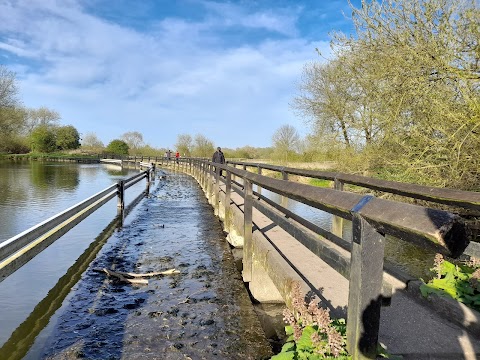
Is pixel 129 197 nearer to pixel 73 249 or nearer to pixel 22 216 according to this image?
pixel 22 216

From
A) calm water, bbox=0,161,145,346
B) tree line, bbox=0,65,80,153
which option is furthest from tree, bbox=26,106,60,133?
calm water, bbox=0,161,145,346

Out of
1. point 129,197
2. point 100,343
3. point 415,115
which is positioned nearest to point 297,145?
point 129,197

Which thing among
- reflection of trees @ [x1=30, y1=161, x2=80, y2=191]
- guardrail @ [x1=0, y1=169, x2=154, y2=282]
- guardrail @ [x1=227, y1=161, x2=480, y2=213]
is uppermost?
guardrail @ [x1=227, y1=161, x2=480, y2=213]

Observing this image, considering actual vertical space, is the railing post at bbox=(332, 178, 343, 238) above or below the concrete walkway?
above

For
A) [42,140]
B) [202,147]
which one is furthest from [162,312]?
[42,140]

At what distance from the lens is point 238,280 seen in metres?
5.48

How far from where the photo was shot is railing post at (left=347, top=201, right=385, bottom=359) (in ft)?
5.13

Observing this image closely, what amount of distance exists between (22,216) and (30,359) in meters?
8.07

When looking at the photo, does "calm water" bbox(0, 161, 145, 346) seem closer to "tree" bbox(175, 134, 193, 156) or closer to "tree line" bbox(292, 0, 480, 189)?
"tree line" bbox(292, 0, 480, 189)

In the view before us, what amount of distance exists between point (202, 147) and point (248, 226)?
2117 inches

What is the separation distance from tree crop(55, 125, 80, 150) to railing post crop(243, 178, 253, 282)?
82692 millimetres

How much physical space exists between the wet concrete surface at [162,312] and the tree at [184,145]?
53.8 meters

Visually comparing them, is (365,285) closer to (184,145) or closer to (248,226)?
(248,226)

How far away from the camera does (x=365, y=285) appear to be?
1583 millimetres
